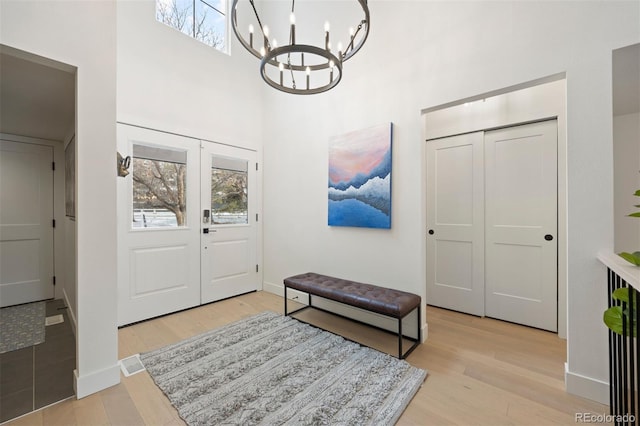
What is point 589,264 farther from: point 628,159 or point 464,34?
point 464,34

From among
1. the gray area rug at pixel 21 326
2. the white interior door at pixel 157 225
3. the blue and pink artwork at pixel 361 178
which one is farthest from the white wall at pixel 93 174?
the blue and pink artwork at pixel 361 178

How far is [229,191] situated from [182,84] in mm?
1412

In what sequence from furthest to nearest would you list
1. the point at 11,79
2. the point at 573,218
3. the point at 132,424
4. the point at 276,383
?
the point at 11,79 → the point at 276,383 → the point at 573,218 → the point at 132,424

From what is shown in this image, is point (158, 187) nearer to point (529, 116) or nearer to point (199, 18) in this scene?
point (199, 18)

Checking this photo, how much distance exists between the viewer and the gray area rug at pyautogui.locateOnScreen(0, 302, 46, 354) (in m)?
2.46

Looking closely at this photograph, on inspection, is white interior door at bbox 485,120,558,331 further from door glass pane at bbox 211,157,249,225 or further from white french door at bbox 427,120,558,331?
door glass pane at bbox 211,157,249,225

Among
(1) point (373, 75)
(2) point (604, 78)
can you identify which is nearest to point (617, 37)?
(2) point (604, 78)

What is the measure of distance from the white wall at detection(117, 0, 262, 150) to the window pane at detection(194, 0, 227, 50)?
1.03 feet

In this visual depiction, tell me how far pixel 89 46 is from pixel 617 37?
3.36 metres

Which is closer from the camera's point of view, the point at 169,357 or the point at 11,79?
the point at 11,79

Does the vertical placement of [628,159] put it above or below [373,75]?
below

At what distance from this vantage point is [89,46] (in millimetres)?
1783

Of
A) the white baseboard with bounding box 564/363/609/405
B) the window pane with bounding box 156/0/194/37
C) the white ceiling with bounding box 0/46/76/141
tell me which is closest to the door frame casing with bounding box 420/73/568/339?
the white baseboard with bounding box 564/363/609/405

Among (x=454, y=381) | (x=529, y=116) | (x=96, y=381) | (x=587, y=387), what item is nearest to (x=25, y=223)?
(x=96, y=381)
